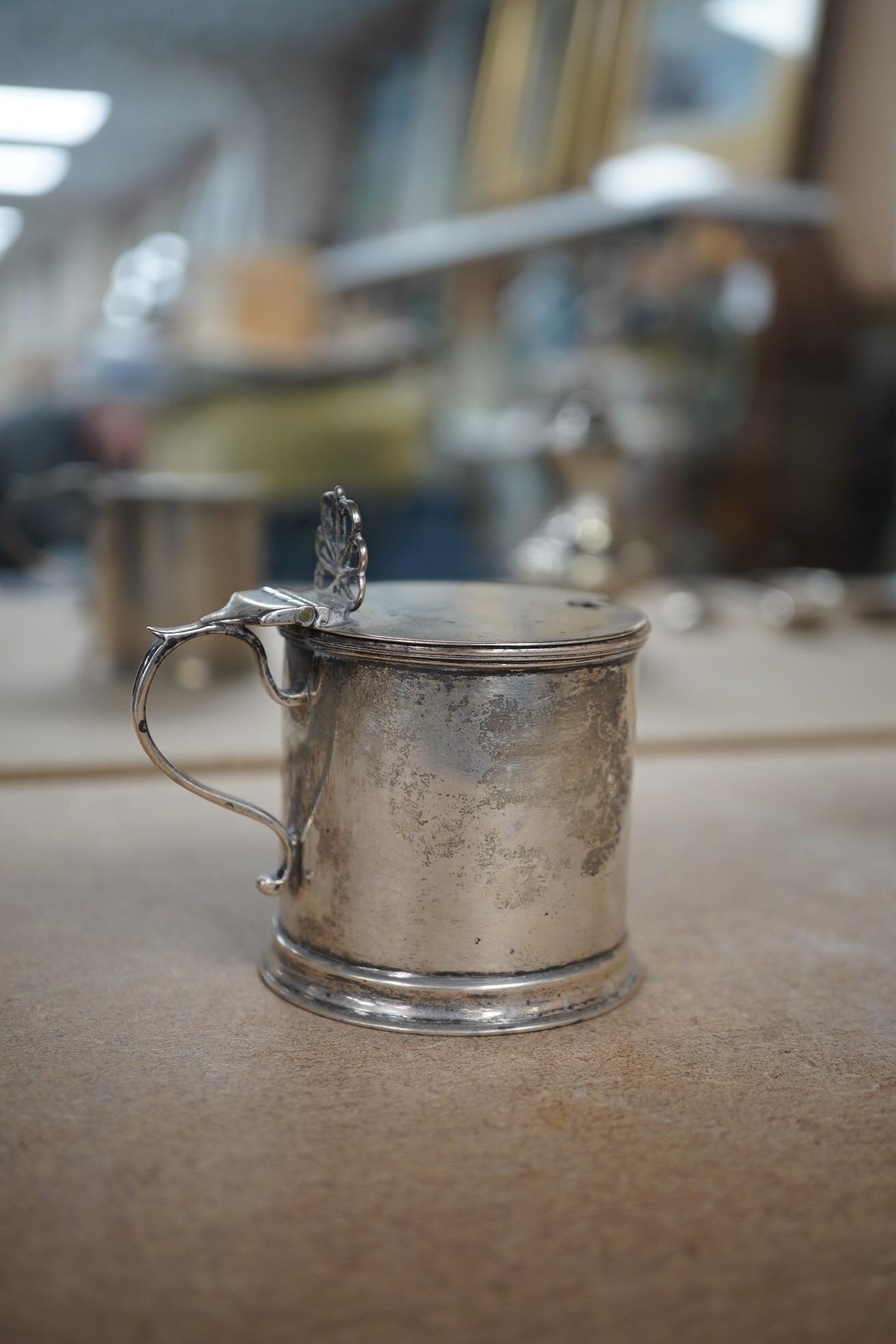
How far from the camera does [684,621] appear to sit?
1.71m

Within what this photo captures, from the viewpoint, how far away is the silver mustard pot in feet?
1.68

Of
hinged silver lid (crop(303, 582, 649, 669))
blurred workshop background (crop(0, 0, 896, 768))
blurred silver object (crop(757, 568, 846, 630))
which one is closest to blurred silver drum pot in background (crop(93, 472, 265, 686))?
blurred workshop background (crop(0, 0, 896, 768))

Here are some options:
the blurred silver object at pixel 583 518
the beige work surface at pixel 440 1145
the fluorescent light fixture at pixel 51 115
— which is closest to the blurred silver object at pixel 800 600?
the blurred silver object at pixel 583 518

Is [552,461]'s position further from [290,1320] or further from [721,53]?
[721,53]

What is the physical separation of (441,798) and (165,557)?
767 mm

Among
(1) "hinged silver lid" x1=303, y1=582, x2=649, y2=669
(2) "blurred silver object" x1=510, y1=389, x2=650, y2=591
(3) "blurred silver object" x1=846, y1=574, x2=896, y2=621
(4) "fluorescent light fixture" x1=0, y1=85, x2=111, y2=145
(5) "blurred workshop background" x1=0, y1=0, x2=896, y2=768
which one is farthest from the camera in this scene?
(5) "blurred workshop background" x1=0, y1=0, x2=896, y2=768

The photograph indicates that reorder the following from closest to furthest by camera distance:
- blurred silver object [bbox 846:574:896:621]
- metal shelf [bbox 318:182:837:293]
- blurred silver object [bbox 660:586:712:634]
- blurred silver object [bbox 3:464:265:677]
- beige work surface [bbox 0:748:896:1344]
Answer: beige work surface [bbox 0:748:896:1344] → blurred silver object [bbox 3:464:265:677] → blurred silver object [bbox 660:586:712:634] → blurred silver object [bbox 846:574:896:621] → metal shelf [bbox 318:182:837:293]

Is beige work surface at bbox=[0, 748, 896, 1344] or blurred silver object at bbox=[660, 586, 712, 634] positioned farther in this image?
blurred silver object at bbox=[660, 586, 712, 634]

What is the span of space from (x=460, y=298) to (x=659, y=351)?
1.03 meters

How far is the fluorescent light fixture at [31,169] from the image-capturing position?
2047mm

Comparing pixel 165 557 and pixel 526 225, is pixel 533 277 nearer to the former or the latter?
pixel 526 225

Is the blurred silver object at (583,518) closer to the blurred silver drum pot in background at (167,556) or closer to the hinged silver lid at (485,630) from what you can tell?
the blurred silver drum pot in background at (167,556)

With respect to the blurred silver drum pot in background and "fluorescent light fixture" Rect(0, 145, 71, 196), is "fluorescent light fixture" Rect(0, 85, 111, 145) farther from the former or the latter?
the blurred silver drum pot in background

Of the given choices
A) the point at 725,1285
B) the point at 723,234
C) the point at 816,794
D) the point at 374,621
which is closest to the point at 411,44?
the point at 723,234
